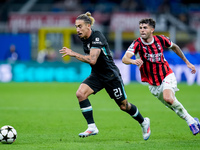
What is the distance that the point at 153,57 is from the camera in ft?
25.4

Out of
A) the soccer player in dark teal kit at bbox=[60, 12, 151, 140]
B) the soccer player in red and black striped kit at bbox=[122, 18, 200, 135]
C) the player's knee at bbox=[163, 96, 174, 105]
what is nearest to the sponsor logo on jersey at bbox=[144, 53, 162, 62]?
the soccer player in red and black striped kit at bbox=[122, 18, 200, 135]

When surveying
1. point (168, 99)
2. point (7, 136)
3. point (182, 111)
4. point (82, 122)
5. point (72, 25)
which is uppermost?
point (168, 99)

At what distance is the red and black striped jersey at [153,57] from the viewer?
773 centimetres

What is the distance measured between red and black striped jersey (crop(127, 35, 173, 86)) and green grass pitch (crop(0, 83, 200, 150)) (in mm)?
1120

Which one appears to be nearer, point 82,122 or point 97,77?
point 97,77

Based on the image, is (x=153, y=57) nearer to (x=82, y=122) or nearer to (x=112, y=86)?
(x=112, y=86)

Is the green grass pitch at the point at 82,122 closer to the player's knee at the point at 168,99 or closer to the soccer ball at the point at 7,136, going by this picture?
the soccer ball at the point at 7,136

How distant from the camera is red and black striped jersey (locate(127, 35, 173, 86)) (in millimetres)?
7734

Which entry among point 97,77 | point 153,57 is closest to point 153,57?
point 153,57

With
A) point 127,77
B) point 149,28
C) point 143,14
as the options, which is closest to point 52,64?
point 127,77

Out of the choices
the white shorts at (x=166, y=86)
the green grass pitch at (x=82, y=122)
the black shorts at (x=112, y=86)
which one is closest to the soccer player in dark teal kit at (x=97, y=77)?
the black shorts at (x=112, y=86)

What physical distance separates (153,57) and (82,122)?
2.92 metres

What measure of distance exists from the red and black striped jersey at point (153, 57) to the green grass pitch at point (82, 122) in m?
1.12

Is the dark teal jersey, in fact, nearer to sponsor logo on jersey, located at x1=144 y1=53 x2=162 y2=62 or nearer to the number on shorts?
the number on shorts
